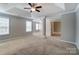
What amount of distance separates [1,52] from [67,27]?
5.41ft

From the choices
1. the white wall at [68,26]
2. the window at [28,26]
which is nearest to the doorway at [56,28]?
the white wall at [68,26]

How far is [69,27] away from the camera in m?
2.51

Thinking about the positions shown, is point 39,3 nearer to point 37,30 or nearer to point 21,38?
point 37,30

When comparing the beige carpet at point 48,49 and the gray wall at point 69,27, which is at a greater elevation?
the gray wall at point 69,27

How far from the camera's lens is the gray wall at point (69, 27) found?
2467 mm

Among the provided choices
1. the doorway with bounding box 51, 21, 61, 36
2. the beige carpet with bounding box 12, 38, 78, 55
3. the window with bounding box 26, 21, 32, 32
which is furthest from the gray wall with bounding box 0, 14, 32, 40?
the doorway with bounding box 51, 21, 61, 36

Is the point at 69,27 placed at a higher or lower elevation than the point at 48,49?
higher

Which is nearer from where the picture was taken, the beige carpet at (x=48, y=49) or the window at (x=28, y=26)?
the beige carpet at (x=48, y=49)

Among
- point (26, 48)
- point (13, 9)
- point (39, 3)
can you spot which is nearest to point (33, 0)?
point (39, 3)

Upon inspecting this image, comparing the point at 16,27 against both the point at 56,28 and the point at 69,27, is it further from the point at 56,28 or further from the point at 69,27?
the point at 69,27

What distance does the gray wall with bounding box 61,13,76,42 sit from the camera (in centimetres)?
247

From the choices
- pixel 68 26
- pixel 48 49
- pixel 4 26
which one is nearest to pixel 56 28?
pixel 68 26

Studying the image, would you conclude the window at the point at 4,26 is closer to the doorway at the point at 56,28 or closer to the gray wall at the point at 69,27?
the doorway at the point at 56,28

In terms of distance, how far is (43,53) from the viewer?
2480mm
